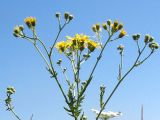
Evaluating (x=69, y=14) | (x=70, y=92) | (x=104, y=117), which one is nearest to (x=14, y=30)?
(x=69, y=14)

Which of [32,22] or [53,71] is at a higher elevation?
[32,22]

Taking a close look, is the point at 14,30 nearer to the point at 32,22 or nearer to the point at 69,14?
the point at 32,22

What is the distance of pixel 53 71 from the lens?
6.99 meters

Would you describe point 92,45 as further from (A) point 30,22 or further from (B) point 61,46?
(A) point 30,22

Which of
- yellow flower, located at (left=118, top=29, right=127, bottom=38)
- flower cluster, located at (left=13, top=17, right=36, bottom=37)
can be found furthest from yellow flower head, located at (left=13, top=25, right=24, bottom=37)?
yellow flower, located at (left=118, top=29, right=127, bottom=38)

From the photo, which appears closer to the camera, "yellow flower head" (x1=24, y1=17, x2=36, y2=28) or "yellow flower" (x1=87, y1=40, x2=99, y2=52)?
"yellow flower" (x1=87, y1=40, x2=99, y2=52)

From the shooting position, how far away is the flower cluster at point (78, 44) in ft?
23.9

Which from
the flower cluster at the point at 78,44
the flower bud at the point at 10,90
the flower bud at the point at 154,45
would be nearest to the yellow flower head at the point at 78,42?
the flower cluster at the point at 78,44

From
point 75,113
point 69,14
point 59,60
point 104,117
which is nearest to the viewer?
point 75,113

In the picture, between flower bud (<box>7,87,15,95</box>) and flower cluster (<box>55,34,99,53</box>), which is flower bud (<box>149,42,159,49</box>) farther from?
flower bud (<box>7,87,15,95</box>)

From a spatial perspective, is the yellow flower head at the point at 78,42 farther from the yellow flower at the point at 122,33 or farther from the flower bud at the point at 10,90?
the flower bud at the point at 10,90

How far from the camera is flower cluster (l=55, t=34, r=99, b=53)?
7289mm

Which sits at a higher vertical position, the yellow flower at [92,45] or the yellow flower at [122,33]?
the yellow flower at [122,33]

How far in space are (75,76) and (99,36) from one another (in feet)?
3.26
